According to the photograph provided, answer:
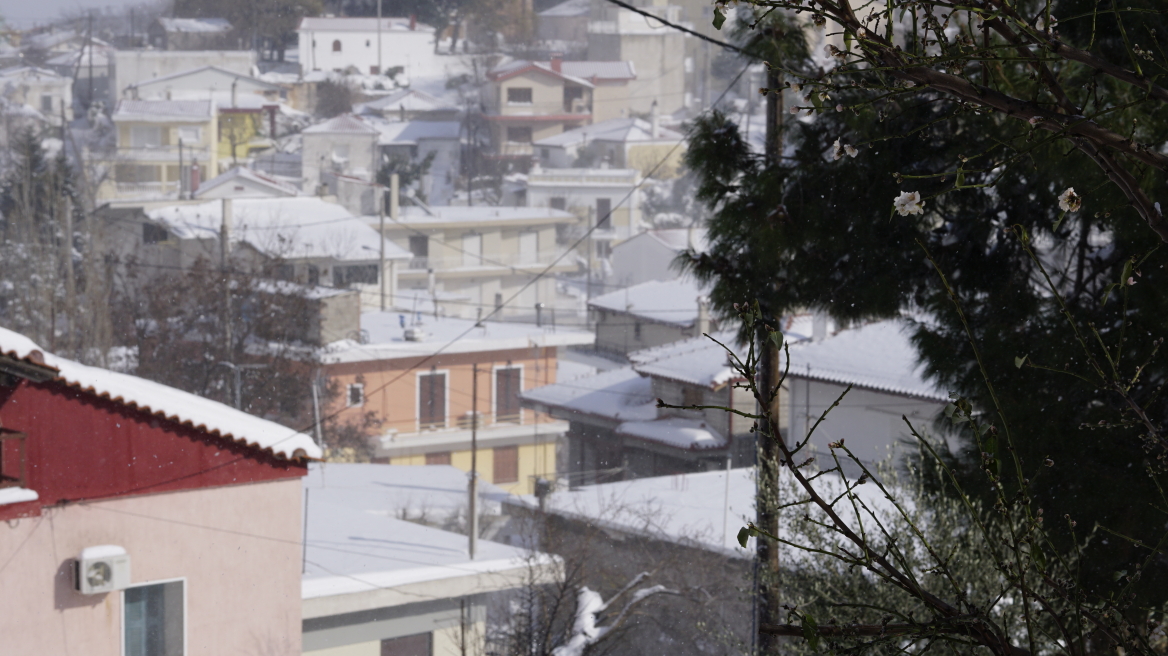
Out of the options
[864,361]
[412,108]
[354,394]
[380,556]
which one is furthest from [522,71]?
[380,556]

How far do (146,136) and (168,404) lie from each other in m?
19.0

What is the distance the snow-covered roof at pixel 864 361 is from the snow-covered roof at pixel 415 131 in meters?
17.3

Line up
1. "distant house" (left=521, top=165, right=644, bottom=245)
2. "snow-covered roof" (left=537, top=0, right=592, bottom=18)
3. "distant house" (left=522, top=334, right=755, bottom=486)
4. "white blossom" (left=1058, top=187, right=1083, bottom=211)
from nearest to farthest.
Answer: "white blossom" (left=1058, top=187, right=1083, bottom=211) → "distant house" (left=522, top=334, right=755, bottom=486) → "distant house" (left=521, top=165, right=644, bottom=245) → "snow-covered roof" (left=537, top=0, right=592, bottom=18)

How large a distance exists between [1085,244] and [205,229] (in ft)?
45.1

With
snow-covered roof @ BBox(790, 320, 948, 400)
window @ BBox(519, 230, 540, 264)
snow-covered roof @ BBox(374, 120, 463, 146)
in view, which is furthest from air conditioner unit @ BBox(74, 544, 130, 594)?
snow-covered roof @ BBox(374, 120, 463, 146)

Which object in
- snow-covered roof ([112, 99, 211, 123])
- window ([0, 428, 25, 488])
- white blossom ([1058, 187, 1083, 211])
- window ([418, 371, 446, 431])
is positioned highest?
snow-covered roof ([112, 99, 211, 123])

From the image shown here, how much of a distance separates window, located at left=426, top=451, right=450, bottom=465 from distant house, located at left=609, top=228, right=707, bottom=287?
5.85 m

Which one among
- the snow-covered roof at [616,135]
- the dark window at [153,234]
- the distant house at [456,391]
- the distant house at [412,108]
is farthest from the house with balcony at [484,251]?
the distant house at [412,108]

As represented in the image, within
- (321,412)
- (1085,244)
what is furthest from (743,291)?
(321,412)

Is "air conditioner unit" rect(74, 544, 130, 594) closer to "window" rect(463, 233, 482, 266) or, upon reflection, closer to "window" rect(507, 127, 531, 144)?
"window" rect(463, 233, 482, 266)

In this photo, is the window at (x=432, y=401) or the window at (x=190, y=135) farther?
the window at (x=190, y=135)

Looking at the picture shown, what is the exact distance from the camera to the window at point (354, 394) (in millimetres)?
12969

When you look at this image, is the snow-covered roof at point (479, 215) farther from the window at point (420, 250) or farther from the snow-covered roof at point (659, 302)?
the snow-covered roof at point (659, 302)

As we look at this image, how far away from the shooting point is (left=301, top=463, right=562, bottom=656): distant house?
5.88 metres
